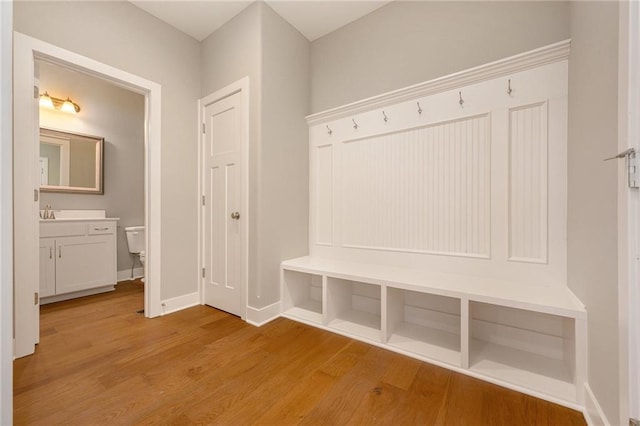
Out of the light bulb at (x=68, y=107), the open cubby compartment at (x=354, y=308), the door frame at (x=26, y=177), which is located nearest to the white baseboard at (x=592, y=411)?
the open cubby compartment at (x=354, y=308)

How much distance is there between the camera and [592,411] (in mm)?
1136

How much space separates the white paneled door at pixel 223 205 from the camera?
2.37m

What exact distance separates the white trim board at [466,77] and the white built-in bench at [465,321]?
1343mm

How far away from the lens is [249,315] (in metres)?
2.22

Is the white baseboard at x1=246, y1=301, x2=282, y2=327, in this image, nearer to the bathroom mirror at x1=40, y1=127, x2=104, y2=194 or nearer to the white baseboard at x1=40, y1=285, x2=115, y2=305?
the white baseboard at x1=40, y1=285, x2=115, y2=305

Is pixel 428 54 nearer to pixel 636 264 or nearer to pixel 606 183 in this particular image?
pixel 606 183

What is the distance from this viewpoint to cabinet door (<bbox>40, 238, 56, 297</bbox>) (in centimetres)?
258

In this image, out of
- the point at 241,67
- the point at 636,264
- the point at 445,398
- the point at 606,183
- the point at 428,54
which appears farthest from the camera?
the point at 241,67

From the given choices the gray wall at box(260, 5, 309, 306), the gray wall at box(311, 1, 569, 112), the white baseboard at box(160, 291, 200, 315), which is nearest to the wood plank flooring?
the white baseboard at box(160, 291, 200, 315)

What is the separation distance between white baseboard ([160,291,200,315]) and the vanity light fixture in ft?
8.88

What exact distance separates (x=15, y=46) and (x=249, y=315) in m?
2.38

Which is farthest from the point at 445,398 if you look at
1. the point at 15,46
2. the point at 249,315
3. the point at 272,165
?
the point at 15,46

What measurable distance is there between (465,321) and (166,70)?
3.12 metres

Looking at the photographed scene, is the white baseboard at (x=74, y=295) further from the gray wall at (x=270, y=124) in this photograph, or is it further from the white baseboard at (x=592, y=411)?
the white baseboard at (x=592, y=411)
